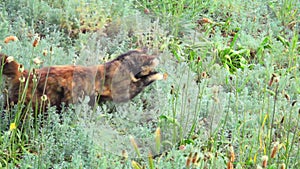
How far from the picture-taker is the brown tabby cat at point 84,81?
3.58 meters

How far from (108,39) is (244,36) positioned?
4.60 feet

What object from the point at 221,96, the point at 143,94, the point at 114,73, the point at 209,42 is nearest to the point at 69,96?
the point at 114,73

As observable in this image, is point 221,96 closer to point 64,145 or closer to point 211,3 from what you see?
point 64,145

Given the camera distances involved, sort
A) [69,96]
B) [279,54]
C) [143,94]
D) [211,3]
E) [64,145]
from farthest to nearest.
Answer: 1. [211,3]
2. [279,54]
3. [143,94]
4. [69,96]
5. [64,145]

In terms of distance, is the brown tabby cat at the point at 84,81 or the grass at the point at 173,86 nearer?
the grass at the point at 173,86

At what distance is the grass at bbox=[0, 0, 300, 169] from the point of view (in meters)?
3.39

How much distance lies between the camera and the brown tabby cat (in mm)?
3578

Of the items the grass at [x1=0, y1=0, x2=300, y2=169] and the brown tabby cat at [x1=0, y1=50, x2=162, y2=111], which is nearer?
the grass at [x1=0, y1=0, x2=300, y2=169]

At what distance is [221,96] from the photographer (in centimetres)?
426

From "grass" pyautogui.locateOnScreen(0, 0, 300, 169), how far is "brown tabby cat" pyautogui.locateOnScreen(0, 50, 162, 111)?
9 cm

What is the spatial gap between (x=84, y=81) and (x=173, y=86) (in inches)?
23.0

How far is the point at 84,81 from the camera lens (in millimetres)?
3781

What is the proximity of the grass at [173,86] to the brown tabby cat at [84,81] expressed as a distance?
0.29ft

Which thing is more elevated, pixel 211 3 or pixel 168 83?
pixel 211 3
